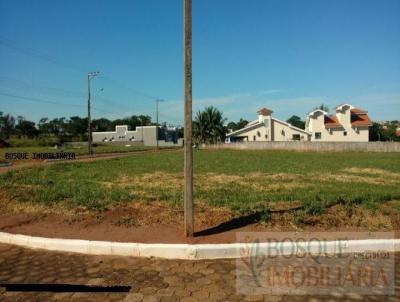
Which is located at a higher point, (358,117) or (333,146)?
(358,117)

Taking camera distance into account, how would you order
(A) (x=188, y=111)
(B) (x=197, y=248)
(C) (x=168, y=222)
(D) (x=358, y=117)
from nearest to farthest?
(B) (x=197, y=248), (A) (x=188, y=111), (C) (x=168, y=222), (D) (x=358, y=117)

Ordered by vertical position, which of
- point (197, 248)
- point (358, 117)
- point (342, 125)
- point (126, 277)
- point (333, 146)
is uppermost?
point (358, 117)

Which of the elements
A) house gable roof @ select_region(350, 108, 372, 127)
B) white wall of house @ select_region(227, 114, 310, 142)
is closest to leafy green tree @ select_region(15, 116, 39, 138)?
white wall of house @ select_region(227, 114, 310, 142)

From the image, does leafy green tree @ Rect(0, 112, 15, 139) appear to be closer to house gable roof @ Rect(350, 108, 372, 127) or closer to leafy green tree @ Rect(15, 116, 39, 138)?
leafy green tree @ Rect(15, 116, 39, 138)

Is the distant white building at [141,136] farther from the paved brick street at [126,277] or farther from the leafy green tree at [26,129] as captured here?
the paved brick street at [126,277]

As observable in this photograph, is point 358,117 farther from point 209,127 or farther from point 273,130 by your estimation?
point 209,127

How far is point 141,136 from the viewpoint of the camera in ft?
316

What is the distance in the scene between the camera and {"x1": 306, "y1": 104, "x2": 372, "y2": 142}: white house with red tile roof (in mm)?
48594

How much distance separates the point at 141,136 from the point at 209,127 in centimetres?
3671

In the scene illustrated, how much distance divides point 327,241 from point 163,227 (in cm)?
284

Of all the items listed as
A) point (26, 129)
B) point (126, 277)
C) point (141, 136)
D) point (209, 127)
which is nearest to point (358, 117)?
point (209, 127)

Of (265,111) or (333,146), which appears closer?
(333,146)

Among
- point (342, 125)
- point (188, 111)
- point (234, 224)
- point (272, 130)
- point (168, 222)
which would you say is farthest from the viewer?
point (272, 130)

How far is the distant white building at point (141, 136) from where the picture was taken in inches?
3664
